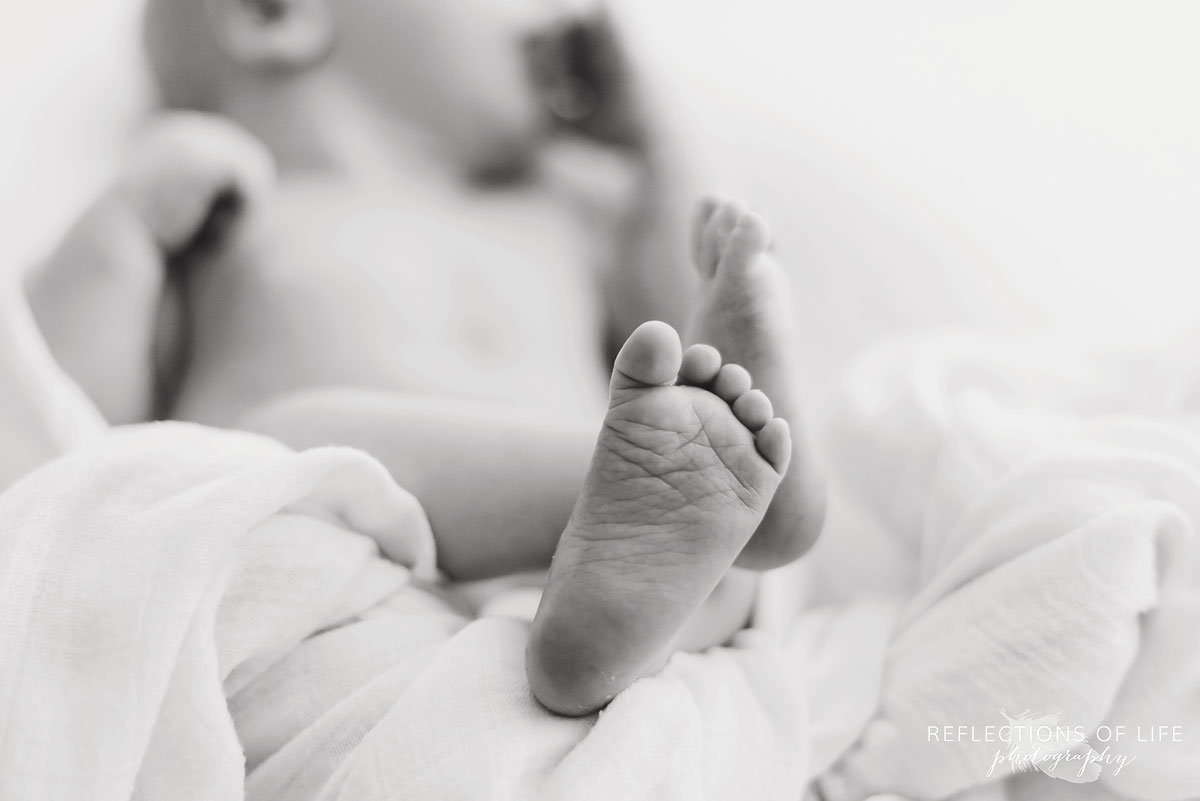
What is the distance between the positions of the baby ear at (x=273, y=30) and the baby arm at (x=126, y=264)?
0.53 ft

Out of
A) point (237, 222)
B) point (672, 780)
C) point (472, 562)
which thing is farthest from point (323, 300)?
point (672, 780)

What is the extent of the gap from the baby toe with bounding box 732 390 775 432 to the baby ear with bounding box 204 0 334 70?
67 cm

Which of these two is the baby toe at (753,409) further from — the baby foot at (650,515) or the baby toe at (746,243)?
the baby toe at (746,243)

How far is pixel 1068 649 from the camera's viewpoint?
0.56m

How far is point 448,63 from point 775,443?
2.07ft

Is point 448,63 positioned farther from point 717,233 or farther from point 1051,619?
point 1051,619

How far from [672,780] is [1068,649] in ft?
0.81

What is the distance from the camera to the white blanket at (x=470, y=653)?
0.48 m

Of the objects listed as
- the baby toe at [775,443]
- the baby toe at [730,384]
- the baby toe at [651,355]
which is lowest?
the baby toe at [775,443]

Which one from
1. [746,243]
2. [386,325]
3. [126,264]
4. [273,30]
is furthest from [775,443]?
[273,30]

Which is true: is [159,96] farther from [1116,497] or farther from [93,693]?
[1116,497]

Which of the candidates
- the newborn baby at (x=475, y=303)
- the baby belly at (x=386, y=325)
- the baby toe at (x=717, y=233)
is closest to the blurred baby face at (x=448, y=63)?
the newborn baby at (x=475, y=303)

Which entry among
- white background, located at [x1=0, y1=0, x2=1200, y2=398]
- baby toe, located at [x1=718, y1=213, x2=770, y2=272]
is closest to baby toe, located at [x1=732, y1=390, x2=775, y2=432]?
baby toe, located at [x1=718, y1=213, x2=770, y2=272]

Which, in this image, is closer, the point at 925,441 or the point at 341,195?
the point at 925,441
